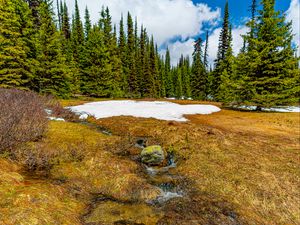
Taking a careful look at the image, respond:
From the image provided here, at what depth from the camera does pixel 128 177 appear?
7094 millimetres

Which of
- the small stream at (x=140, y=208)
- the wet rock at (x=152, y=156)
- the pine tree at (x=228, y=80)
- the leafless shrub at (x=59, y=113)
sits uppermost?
the pine tree at (x=228, y=80)

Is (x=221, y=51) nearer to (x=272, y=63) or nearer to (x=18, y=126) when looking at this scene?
(x=272, y=63)

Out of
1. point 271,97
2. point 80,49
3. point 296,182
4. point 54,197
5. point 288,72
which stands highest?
point 80,49

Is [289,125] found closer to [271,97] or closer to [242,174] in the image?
[271,97]

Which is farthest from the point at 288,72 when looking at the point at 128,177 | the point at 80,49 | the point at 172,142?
the point at 80,49

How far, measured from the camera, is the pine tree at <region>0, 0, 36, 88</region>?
2100 centimetres

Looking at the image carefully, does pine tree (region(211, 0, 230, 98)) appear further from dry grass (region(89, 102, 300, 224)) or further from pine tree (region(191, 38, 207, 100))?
dry grass (region(89, 102, 300, 224))

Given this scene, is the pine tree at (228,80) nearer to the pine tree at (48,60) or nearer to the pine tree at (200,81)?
the pine tree at (200,81)

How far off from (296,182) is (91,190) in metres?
7.14

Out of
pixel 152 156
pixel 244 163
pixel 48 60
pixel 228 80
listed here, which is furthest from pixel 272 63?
pixel 48 60

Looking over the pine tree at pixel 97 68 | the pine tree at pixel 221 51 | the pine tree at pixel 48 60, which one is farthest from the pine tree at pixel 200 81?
the pine tree at pixel 48 60

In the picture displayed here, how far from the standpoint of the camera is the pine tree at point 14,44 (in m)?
21.0

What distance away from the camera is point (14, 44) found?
2228 centimetres

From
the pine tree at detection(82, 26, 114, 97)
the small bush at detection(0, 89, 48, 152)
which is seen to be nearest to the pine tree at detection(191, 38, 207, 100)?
the pine tree at detection(82, 26, 114, 97)
